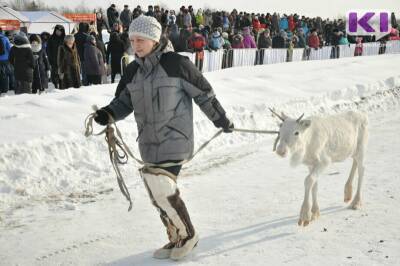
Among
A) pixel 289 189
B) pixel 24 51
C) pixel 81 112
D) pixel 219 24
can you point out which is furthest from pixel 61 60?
pixel 219 24

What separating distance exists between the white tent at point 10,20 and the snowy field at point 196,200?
10939mm

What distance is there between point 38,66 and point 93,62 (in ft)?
4.25

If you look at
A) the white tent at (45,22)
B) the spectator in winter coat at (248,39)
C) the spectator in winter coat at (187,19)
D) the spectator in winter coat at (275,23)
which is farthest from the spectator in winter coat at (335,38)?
the white tent at (45,22)

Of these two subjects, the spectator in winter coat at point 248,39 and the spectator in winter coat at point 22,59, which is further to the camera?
the spectator in winter coat at point 248,39

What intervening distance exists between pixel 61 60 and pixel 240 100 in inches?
168

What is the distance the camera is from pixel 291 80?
14555 millimetres

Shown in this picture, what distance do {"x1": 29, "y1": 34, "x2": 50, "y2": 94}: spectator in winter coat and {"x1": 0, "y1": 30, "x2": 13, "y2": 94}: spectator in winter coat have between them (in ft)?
1.91

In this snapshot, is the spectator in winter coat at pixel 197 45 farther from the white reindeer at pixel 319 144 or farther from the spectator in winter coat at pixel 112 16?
the white reindeer at pixel 319 144

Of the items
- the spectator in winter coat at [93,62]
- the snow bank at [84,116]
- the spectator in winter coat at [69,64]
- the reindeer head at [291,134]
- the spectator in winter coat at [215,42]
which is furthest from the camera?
the spectator in winter coat at [215,42]

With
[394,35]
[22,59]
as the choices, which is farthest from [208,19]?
[394,35]

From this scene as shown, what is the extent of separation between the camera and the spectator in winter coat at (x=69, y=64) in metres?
12.0

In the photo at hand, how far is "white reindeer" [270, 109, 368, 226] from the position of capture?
15.8 ft

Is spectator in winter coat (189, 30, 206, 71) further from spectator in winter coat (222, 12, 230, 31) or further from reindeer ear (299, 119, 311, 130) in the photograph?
reindeer ear (299, 119, 311, 130)

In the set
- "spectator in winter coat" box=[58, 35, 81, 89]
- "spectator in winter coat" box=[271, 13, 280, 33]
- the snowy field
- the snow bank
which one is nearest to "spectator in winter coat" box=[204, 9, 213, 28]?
"spectator in winter coat" box=[271, 13, 280, 33]
